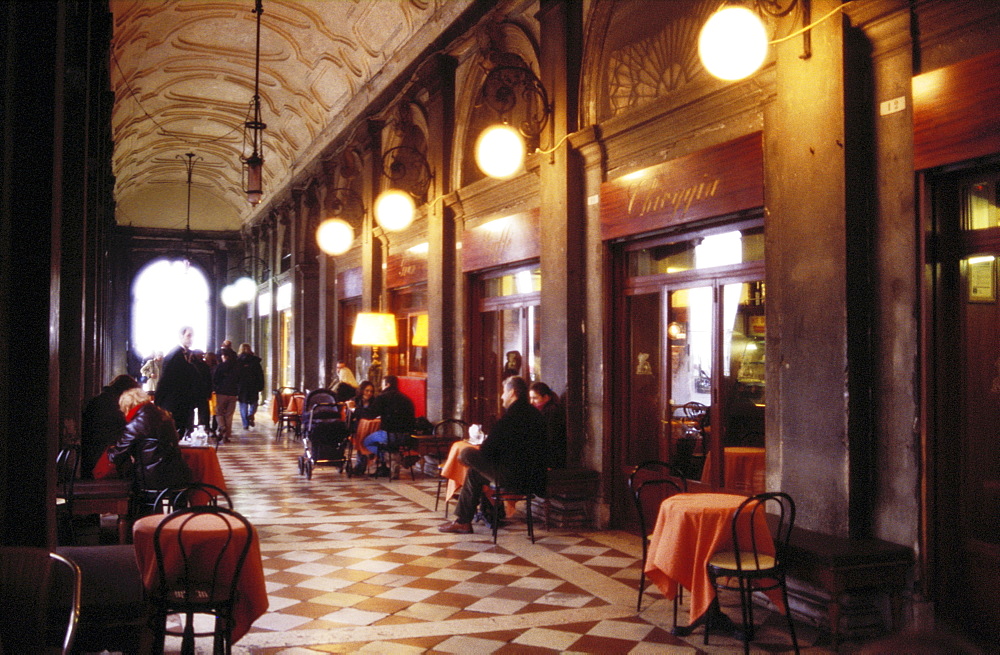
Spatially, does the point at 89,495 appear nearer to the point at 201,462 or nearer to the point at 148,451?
the point at 148,451

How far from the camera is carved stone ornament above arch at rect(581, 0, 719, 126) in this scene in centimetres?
660

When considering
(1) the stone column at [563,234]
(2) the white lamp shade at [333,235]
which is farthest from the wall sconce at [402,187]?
(1) the stone column at [563,234]

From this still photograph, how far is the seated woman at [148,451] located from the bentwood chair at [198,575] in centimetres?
224

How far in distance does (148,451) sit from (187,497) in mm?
592

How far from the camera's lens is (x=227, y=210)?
2514 cm

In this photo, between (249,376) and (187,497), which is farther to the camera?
(249,376)

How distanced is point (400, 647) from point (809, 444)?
2541 millimetres

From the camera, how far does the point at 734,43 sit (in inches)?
179

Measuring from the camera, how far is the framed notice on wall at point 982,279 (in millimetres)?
4098

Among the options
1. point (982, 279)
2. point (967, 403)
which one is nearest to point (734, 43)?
point (982, 279)

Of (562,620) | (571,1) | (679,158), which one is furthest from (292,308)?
(562,620)

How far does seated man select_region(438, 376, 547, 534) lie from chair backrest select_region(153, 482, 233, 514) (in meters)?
1.96

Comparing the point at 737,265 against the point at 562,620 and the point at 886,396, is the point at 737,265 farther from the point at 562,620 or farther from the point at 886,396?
the point at 562,620

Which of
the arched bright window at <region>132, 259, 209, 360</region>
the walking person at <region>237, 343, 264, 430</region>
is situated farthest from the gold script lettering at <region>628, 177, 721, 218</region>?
the arched bright window at <region>132, 259, 209, 360</region>
